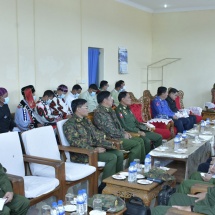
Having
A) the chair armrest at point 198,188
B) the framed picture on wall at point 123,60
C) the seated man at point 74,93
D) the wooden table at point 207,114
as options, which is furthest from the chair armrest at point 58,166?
the framed picture on wall at point 123,60

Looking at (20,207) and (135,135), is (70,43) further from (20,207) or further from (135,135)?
(20,207)

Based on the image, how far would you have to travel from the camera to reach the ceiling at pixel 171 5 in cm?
898

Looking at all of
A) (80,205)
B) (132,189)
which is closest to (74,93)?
(132,189)

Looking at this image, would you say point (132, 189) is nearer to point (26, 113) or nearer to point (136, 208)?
point (136, 208)

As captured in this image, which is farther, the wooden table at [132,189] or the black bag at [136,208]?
the wooden table at [132,189]

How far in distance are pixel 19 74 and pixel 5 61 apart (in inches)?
14.5

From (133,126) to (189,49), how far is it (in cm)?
529

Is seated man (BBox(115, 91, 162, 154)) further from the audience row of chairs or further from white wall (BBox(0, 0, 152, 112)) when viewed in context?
white wall (BBox(0, 0, 152, 112))

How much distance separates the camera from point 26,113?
208 inches

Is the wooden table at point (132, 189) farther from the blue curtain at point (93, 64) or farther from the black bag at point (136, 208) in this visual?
the blue curtain at point (93, 64)

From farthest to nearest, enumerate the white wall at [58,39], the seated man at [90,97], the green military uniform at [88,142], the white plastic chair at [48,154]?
the seated man at [90,97] → the white wall at [58,39] → the green military uniform at [88,142] → the white plastic chair at [48,154]

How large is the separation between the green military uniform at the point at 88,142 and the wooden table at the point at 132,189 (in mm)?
719

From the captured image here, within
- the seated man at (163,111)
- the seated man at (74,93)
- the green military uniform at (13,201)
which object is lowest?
the green military uniform at (13,201)

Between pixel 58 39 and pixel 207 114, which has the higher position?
pixel 58 39
